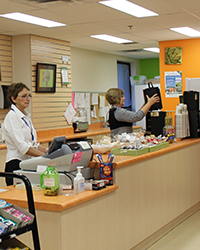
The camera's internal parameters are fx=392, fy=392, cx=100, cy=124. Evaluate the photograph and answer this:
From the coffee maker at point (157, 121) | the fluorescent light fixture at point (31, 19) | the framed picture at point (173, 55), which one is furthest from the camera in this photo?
the framed picture at point (173, 55)

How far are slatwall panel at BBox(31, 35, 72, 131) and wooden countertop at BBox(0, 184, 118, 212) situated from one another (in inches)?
143

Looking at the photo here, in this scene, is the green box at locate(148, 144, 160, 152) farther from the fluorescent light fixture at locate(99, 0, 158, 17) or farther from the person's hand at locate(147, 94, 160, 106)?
the fluorescent light fixture at locate(99, 0, 158, 17)

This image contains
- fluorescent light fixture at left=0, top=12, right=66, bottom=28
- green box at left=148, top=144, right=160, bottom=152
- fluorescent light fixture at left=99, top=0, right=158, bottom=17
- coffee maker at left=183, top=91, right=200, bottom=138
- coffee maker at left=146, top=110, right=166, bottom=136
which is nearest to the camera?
green box at left=148, top=144, right=160, bottom=152

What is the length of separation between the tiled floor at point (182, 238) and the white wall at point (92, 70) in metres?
4.40

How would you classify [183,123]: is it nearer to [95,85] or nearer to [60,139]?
[60,139]

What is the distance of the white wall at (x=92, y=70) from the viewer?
8.43 meters

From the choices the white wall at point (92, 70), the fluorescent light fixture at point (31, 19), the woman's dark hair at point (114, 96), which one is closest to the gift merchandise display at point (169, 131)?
the woman's dark hair at point (114, 96)

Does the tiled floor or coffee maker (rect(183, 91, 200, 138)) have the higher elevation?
coffee maker (rect(183, 91, 200, 138))

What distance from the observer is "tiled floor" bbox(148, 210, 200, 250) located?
4.03m

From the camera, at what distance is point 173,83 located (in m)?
7.72

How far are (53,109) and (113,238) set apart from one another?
13.6 feet

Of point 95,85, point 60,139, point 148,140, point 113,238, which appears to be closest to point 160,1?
point 148,140

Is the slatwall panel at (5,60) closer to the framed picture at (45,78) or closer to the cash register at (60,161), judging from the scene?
the framed picture at (45,78)

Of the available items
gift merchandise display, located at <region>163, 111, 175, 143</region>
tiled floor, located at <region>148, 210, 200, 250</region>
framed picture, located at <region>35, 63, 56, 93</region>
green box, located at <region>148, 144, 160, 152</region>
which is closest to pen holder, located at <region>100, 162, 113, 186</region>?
green box, located at <region>148, 144, 160, 152</region>
